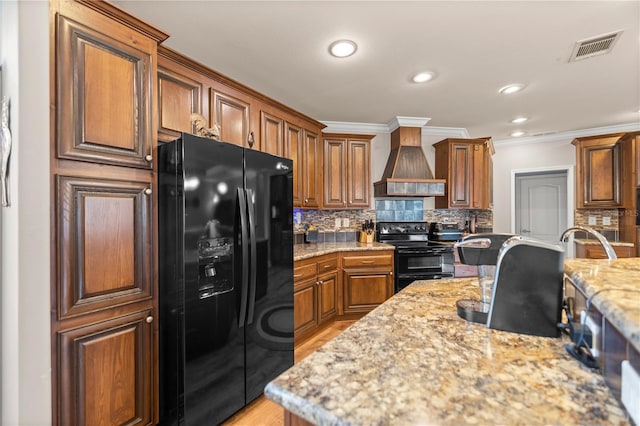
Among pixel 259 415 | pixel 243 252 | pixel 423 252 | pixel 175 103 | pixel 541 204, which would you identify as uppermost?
pixel 175 103

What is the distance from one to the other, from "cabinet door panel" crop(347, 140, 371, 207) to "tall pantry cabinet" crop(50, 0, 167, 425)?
259 cm

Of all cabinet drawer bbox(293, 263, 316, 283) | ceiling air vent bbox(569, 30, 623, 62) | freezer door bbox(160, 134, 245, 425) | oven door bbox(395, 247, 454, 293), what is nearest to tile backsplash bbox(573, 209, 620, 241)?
oven door bbox(395, 247, 454, 293)

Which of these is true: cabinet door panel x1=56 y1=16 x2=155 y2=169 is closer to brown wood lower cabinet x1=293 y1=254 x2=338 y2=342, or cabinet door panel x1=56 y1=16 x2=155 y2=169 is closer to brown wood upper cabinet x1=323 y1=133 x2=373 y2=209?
brown wood lower cabinet x1=293 y1=254 x2=338 y2=342

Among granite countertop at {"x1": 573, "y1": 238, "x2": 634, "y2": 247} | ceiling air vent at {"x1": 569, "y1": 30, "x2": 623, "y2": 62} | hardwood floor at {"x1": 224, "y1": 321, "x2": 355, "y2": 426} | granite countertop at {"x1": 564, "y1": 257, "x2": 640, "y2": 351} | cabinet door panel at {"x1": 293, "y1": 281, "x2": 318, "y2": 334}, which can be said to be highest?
ceiling air vent at {"x1": 569, "y1": 30, "x2": 623, "y2": 62}

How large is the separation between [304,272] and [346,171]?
157 cm

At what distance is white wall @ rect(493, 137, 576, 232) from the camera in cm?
473

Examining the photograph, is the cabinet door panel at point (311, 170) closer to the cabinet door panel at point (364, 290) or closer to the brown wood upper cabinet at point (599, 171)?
the cabinet door panel at point (364, 290)

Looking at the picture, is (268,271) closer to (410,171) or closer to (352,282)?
(352,282)

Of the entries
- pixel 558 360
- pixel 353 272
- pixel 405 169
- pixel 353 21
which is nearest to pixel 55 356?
pixel 558 360

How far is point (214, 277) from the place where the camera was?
173cm

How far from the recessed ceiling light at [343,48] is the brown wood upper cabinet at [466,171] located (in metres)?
2.37

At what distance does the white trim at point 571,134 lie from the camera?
410cm

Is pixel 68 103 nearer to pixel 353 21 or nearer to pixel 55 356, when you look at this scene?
pixel 55 356

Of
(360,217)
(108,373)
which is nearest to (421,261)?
(360,217)
